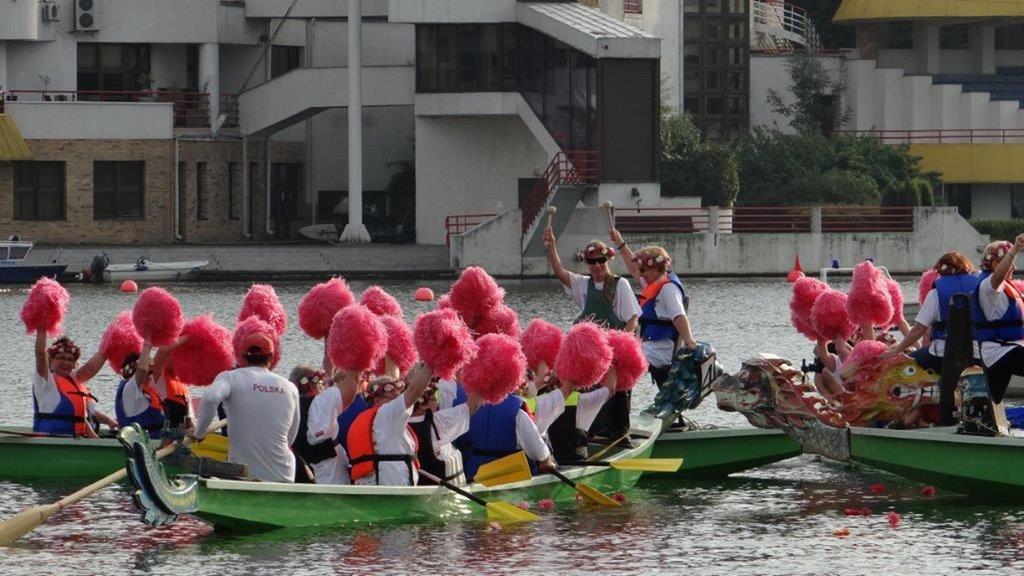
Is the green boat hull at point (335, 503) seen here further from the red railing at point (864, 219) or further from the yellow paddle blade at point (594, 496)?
the red railing at point (864, 219)

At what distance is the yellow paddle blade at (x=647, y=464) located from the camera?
21844 millimetres

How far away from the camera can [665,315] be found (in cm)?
2316

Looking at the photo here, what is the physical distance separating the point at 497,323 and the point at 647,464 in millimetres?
1928

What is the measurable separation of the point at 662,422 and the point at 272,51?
51.2 meters

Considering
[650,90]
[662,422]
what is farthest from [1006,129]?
[662,422]

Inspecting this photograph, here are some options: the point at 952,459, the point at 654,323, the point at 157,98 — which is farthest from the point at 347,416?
the point at 157,98

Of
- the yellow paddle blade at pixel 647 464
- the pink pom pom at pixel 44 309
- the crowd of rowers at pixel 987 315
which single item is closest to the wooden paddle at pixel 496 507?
the yellow paddle blade at pixel 647 464

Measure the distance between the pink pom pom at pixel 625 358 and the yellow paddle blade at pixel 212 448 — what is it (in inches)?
140

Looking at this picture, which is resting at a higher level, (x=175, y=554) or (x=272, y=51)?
(x=272, y=51)

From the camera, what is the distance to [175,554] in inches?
766

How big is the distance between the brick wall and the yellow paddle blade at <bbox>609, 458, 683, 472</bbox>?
46.9 meters

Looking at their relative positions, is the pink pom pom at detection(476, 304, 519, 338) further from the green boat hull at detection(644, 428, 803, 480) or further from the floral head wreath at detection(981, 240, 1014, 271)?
the floral head wreath at detection(981, 240, 1014, 271)

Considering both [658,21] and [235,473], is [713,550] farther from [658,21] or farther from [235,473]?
[658,21]

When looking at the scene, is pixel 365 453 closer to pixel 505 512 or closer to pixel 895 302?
pixel 505 512
